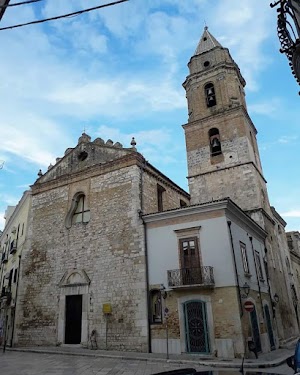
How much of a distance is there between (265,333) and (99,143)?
13381 millimetres

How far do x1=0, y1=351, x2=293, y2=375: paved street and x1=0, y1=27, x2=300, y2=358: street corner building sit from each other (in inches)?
72.8

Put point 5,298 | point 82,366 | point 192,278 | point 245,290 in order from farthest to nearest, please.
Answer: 1. point 5,298
2. point 245,290
3. point 192,278
4. point 82,366

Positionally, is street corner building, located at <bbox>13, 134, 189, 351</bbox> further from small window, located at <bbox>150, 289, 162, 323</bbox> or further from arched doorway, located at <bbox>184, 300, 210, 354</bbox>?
arched doorway, located at <bbox>184, 300, 210, 354</bbox>

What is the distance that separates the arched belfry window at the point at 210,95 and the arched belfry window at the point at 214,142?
2206mm

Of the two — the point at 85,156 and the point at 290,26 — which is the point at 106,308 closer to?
the point at 85,156

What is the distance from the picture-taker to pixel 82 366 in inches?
438

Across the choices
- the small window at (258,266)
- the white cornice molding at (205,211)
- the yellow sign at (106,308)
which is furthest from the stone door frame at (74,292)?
the small window at (258,266)

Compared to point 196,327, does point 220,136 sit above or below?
above

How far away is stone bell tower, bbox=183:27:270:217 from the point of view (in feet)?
65.3

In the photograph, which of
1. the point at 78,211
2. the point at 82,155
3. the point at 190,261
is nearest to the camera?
the point at 190,261

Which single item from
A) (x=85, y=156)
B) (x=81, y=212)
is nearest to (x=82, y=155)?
(x=85, y=156)

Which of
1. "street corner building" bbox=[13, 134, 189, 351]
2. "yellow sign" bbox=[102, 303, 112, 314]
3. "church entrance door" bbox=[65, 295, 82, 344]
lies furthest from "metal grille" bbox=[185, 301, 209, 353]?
"church entrance door" bbox=[65, 295, 82, 344]

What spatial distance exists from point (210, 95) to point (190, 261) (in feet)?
45.6

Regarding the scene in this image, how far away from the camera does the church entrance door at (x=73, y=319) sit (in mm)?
15764
